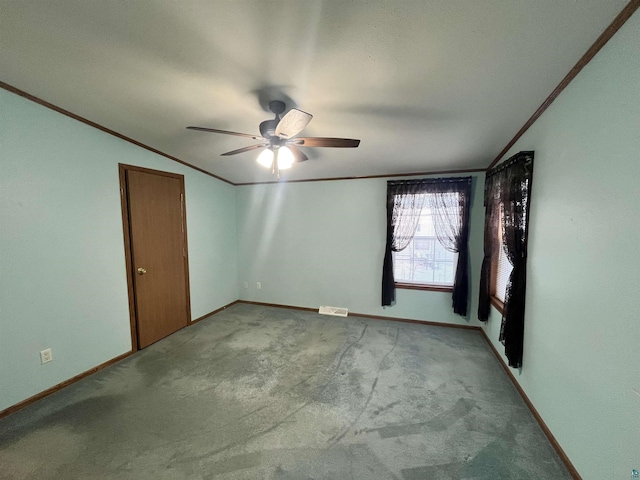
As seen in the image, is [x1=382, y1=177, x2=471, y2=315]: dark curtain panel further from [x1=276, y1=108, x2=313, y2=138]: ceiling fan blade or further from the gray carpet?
[x1=276, y1=108, x2=313, y2=138]: ceiling fan blade

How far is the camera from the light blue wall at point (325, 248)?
3539mm

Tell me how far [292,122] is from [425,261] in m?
2.81

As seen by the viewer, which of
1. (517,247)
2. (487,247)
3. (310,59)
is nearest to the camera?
(310,59)

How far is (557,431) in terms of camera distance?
1.53m

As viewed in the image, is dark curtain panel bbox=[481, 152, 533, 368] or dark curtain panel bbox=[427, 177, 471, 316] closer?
dark curtain panel bbox=[481, 152, 533, 368]

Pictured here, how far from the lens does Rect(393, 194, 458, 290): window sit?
341 centimetres

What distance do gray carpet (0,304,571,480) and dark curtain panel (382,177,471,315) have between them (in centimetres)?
82

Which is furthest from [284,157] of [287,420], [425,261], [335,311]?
[335,311]

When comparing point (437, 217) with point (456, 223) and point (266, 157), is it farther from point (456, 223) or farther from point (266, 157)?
point (266, 157)

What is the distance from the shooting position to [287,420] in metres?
1.79

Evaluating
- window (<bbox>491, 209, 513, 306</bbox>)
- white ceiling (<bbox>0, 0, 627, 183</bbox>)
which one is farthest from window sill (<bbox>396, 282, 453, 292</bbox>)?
white ceiling (<bbox>0, 0, 627, 183</bbox>)

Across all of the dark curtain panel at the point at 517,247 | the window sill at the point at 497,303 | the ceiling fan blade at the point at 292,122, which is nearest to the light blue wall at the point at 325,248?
the window sill at the point at 497,303

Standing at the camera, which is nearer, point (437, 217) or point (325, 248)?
point (437, 217)

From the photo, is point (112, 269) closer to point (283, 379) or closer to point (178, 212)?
point (178, 212)
